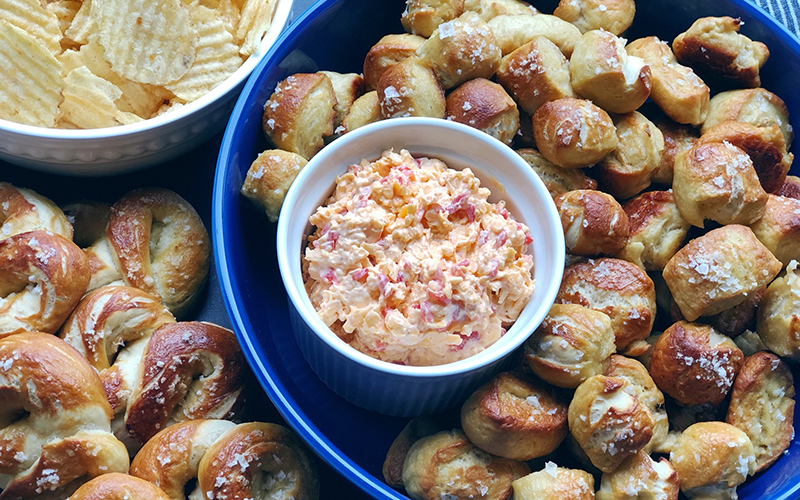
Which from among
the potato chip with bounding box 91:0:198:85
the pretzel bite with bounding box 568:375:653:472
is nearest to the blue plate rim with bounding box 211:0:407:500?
the potato chip with bounding box 91:0:198:85

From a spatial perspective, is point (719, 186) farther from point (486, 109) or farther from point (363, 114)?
point (363, 114)

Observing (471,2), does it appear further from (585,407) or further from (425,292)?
(585,407)

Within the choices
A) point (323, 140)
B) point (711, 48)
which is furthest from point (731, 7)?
point (323, 140)

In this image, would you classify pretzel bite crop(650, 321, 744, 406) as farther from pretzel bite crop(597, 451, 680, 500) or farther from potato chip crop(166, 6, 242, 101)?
potato chip crop(166, 6, 242, 101)

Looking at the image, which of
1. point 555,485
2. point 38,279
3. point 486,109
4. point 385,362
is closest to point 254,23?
point 486,109

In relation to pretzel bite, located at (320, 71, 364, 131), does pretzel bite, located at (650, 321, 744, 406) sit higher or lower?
lower

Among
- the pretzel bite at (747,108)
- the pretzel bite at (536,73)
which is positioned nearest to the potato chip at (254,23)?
the pretzel bite at (536,73)
